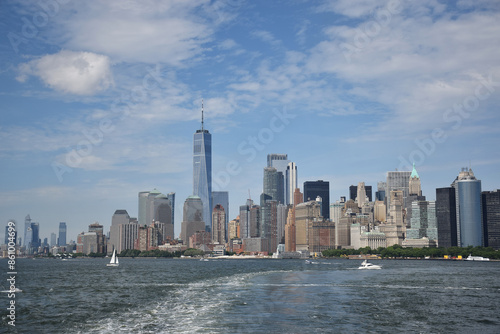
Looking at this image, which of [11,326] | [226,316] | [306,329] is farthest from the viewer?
[226,316]

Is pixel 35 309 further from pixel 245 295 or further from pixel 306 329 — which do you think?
pixel 306 329

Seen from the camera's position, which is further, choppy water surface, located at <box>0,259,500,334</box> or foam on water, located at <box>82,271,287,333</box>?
choppy water surface, located at <box>0,259,500,334</box>

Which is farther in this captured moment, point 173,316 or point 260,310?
point 260,310

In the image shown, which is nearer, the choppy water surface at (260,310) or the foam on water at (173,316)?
the foam on water at (173,316)

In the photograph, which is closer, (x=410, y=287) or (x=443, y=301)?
(x=443, y=301)

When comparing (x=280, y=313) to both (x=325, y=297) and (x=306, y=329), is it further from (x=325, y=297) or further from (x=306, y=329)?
(x=325, y=297)

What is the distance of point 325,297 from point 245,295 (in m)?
12.9

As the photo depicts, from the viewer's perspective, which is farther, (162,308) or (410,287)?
(410,287)

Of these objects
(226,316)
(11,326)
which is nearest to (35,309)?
(11,326)

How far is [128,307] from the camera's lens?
74.4 metres

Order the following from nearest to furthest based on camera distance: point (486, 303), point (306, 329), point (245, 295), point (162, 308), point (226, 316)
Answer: point (306, 329) → point (226, 316) → point (162, 308) → point (486, 303) → point (245, 295)

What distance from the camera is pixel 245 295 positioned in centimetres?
8744

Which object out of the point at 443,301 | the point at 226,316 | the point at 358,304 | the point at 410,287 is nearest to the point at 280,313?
the point at 226,316

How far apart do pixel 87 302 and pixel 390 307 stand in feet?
144
